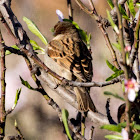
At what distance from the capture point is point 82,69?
282 cm

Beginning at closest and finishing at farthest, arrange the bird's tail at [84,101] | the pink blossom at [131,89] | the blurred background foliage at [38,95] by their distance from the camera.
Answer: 1. the pink blossom at [131,89]
2. the bird's tail at [84,101]
3. the blurred background foliage at [38,95]

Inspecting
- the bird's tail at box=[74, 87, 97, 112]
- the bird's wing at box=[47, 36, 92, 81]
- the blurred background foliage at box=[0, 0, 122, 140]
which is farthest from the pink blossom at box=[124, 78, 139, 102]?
the blurred background foliage at box=[0, 0, 122, 140]

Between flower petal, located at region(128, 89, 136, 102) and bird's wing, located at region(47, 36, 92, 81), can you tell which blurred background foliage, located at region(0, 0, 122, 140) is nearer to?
bird's wing, located at region(47, 36, 92, 81)

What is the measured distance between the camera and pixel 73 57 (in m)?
2.91

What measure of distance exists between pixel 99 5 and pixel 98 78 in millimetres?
1060

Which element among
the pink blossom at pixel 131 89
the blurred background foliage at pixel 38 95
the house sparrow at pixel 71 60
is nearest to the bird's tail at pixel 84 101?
the house sparrow at pixel 71 60

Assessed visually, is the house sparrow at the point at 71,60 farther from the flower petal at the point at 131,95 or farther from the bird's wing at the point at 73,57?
the flower petal at the point at 131,95

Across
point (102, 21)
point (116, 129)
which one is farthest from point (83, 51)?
point (116, 129)

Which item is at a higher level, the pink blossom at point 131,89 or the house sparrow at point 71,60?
A: the house sparrow at point 71,60

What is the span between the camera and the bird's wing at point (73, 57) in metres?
2.78

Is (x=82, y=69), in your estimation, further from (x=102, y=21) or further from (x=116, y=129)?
(x=116, y=129)

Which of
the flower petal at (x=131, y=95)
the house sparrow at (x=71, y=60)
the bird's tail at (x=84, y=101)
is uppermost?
the house sparrow at (x=71, y=60)

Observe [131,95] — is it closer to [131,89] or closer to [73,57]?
[131,89]

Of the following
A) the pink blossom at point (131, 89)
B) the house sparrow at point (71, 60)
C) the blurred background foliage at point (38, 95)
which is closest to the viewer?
the pink blossom at point (131, 89)
